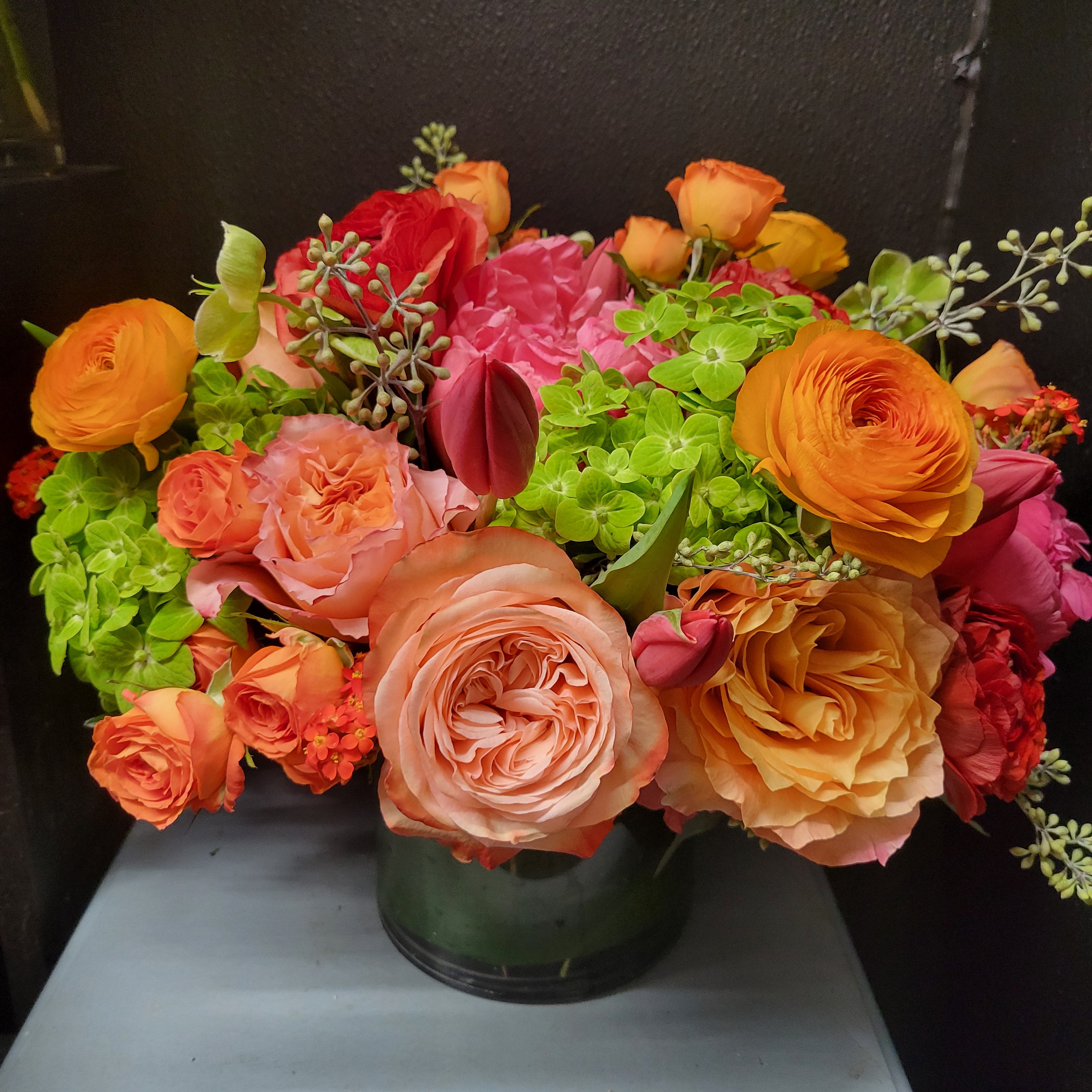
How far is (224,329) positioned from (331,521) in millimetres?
→ 147

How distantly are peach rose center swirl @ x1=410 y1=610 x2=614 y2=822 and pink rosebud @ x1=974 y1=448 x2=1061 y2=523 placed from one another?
9.9 inches

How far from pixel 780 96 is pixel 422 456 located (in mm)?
568

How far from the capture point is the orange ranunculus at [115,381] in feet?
2.01

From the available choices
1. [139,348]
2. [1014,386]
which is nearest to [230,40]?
[139,348]

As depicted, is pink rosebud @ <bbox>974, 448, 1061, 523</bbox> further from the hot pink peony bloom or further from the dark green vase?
the dark green vase

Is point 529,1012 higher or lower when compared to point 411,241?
lower

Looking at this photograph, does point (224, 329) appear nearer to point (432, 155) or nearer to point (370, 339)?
point (370, 339)

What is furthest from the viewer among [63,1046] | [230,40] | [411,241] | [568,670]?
[230,40]

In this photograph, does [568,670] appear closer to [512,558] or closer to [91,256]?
[512,558]

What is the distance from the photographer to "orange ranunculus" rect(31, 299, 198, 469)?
0.61 m

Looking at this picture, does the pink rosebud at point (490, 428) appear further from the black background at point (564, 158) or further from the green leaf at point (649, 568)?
the black background at point (564, 158)

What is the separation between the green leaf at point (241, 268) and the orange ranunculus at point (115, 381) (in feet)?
0.33

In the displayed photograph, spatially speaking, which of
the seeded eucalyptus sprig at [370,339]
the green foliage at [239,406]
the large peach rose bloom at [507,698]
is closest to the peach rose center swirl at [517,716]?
the large peach rose bloom at [507,698]

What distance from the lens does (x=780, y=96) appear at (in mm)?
873
